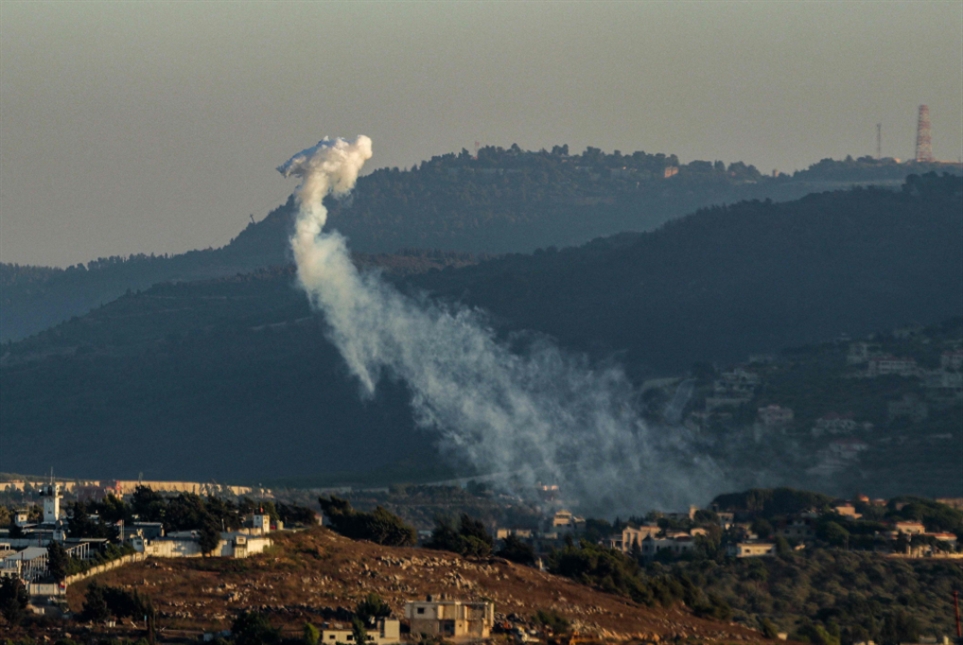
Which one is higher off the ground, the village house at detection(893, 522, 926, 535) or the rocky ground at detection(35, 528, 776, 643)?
the rocky ground at detection(35, 528, 776, 643)

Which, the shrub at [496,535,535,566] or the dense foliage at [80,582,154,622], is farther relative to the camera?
the shrub at [496,535,535,566]

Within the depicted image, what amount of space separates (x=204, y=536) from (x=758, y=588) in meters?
40.1

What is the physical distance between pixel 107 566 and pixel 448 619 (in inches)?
475

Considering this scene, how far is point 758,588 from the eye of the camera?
132625 mm

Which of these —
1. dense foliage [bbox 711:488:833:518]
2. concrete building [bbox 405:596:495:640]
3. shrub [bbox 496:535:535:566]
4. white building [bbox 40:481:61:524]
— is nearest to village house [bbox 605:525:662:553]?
dense foliage [bbox 711:488:833:518]

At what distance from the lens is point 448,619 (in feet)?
298

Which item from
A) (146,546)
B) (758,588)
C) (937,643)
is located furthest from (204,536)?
(758,588)

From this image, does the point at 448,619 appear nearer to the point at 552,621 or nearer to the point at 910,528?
the point at 552,621

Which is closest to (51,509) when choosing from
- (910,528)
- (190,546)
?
(190,546)

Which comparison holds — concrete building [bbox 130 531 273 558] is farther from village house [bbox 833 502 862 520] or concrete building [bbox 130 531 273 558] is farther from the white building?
village house [bbox 833 502 862 520]

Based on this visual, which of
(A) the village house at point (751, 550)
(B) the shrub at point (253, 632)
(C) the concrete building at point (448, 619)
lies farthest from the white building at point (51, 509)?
(A) the village house at point (751, 550)

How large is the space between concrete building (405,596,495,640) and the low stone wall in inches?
406

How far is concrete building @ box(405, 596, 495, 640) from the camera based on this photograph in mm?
90250

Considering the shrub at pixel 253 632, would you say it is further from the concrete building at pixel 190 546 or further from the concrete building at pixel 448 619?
the concrete building at pixel 190 546
